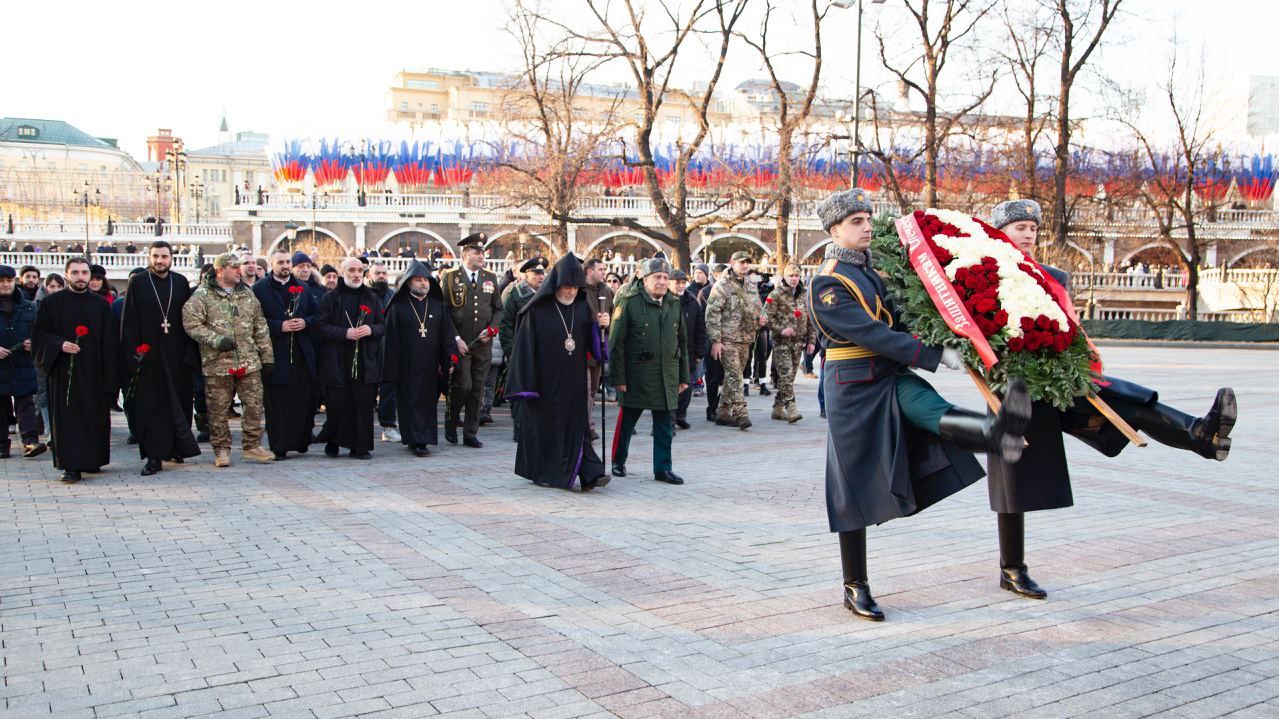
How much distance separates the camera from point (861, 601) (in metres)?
5.36

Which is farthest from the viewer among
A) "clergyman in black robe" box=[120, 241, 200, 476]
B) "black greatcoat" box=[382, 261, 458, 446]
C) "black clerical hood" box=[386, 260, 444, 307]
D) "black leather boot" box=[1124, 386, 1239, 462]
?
"black clerical hood" box=[386, 260, 444, 307]

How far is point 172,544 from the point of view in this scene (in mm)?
6977

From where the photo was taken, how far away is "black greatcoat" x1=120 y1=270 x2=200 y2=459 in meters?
9.83

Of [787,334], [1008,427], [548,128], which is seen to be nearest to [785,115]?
[548,128]

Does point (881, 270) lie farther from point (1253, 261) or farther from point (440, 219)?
point (440, 219)

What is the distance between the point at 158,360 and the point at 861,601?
23.5 feet

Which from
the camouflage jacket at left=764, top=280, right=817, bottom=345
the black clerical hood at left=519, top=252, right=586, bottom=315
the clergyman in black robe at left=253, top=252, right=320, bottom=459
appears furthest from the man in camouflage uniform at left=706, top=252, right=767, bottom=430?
the clergyman in black robe at left=253, top=252, right=320, bottom=459

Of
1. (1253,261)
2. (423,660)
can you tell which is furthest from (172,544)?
(1253,261)

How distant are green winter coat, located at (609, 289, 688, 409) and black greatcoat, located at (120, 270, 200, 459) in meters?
3.89

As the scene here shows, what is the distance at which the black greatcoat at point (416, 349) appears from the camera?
11164mm

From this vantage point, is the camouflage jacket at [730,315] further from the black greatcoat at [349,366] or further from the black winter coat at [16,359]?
the black winter coat at [16,359]

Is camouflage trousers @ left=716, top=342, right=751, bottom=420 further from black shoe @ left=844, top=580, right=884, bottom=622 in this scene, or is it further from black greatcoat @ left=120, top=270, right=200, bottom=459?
black shoe @ left=844, top=580, right=884, bottom=622

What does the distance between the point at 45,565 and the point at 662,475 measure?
4657 millimetres

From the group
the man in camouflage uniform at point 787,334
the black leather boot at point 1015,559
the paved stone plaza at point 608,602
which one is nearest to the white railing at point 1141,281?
the man in camouflage uniform at point 787,334
